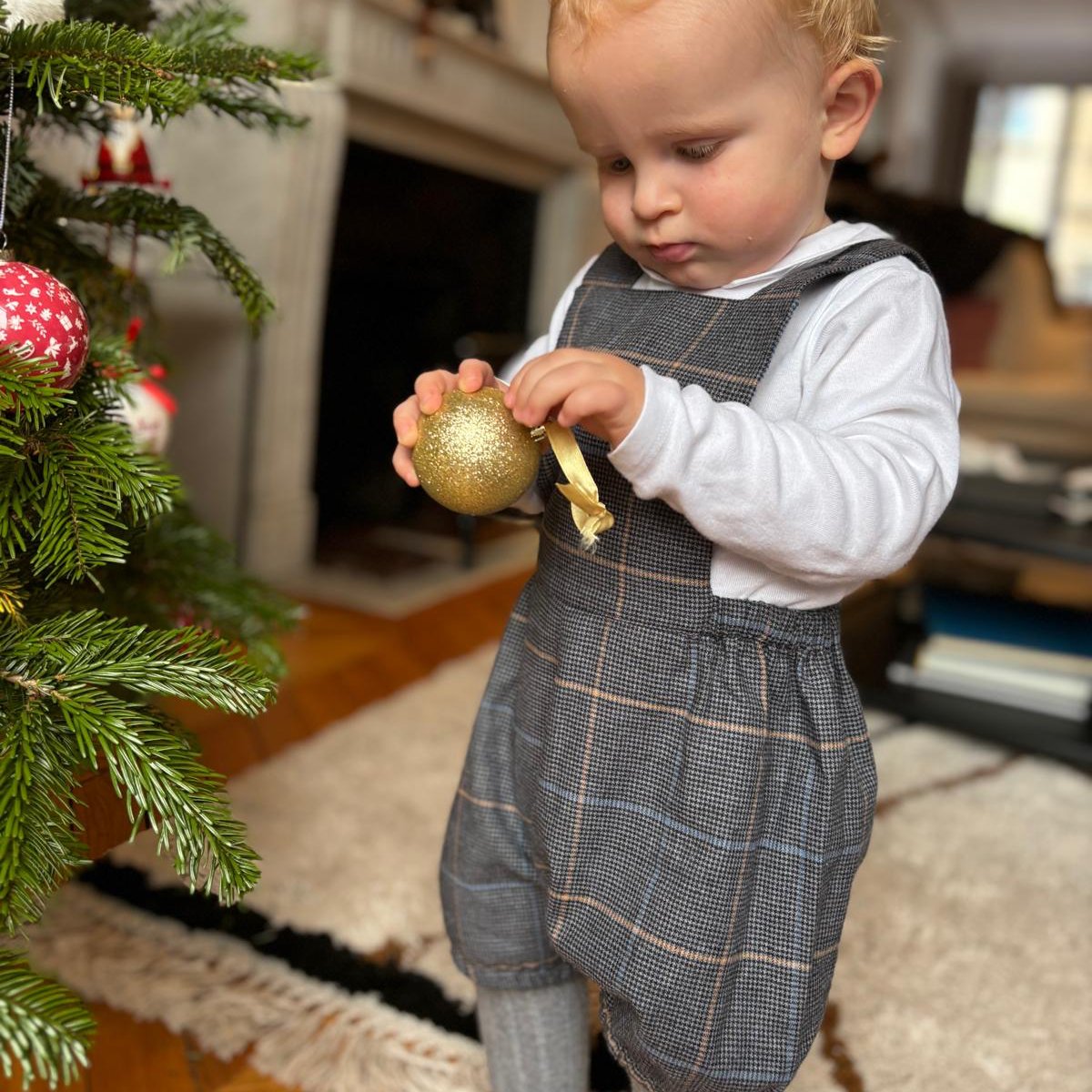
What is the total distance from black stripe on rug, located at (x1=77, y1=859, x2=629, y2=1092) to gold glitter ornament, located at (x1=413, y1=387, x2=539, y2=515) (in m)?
0.51

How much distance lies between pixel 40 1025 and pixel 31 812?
0.35ft

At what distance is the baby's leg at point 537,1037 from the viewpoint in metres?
0.75

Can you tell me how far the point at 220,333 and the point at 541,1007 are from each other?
5.42ft

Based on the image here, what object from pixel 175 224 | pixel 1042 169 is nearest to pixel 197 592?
pixel 175 224

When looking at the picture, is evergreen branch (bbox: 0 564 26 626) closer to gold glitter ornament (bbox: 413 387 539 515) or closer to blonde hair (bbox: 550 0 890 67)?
gold glitter ornament (bbox: 413 387 539 515)

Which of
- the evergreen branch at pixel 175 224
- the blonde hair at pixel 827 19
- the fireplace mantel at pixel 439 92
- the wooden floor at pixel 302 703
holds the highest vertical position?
the fireplace mantel at pixel 439 92

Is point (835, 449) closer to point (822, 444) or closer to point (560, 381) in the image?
point (822, 444)

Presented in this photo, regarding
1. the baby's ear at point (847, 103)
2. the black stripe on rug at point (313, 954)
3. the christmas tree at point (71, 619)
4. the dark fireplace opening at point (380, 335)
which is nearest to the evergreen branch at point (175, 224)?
the christmas tree at point (71, 619)

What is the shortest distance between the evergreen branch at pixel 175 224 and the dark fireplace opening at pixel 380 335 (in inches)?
64.6

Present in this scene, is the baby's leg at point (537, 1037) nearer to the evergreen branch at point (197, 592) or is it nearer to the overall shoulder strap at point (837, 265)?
the evergreen branch at point (197, 592)

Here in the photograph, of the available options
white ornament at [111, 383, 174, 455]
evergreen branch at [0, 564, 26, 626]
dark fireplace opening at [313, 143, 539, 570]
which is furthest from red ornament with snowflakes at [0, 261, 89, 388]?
dark fireplace opening at [313, 143, 539, 570]

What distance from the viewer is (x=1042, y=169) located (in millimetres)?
5812

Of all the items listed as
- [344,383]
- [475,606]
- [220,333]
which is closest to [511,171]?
[344,383]

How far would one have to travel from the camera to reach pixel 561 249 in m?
3.11
